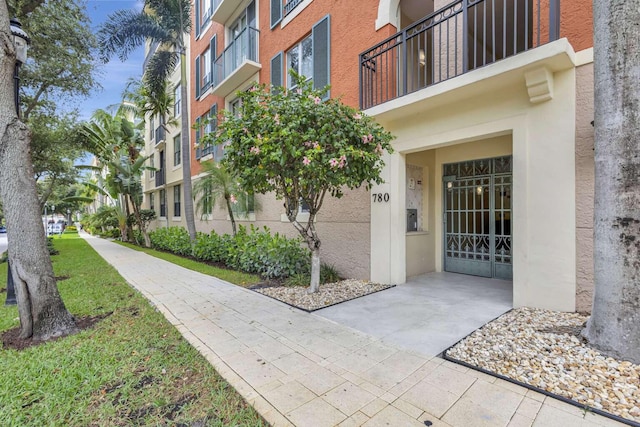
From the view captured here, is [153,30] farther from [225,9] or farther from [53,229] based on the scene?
[53,229]

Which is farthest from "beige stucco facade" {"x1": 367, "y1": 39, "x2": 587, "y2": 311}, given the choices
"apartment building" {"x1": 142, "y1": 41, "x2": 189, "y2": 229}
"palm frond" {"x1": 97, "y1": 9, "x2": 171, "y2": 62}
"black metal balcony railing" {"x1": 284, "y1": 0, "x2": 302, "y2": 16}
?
"apartment building" {"x1": 142, "y1": 41, "x2": 189, "y2": 229}

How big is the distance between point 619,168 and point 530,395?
241cm

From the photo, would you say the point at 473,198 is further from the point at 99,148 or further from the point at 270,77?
the point at 99,148

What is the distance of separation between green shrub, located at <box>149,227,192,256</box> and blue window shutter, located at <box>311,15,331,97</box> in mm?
8489

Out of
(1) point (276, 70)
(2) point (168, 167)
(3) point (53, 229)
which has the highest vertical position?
(1) point (276, 70)

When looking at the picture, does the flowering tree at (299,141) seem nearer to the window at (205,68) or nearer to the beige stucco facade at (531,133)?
the beige stucco facade at (531,133)

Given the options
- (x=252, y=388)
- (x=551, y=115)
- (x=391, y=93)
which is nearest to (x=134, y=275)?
(x=252, y=388)

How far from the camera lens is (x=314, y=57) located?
868 centimetres

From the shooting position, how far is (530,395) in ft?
8.89

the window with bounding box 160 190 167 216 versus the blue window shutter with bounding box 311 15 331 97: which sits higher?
the blue window shutter with bounding box 311 15 331 97

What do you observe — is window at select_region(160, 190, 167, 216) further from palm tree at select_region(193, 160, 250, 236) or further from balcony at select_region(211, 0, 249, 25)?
balcony at select_region(211, 0, 249, 25)

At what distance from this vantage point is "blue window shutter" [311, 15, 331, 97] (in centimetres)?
828

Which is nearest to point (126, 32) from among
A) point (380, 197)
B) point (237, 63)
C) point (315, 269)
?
point (237, 63)

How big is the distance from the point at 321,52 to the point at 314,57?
0.97ft
